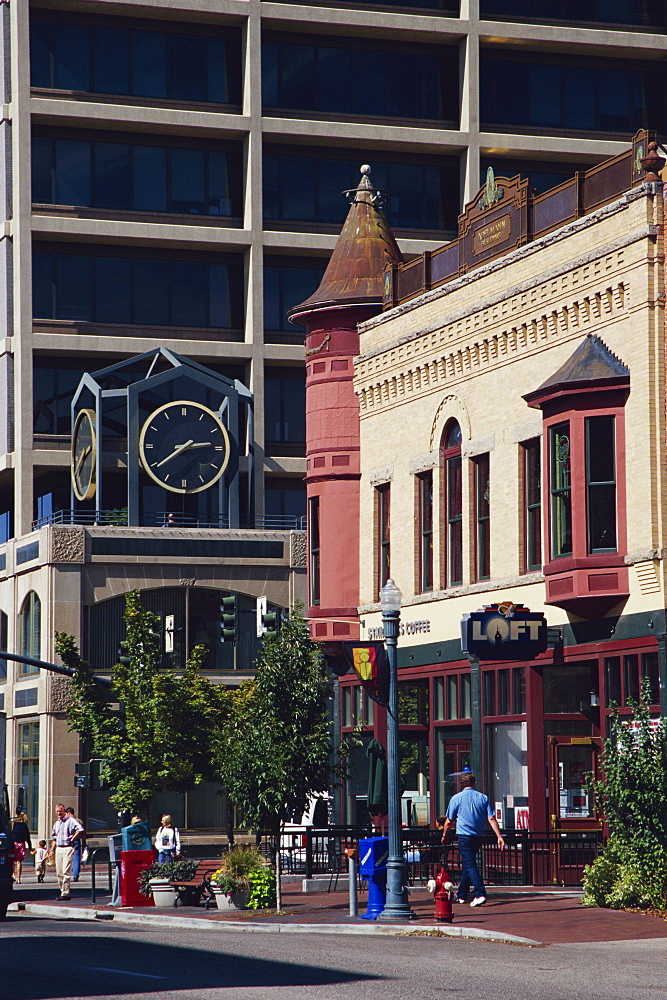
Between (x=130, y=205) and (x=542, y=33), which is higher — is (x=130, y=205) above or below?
below

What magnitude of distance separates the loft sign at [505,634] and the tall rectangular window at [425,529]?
528cm

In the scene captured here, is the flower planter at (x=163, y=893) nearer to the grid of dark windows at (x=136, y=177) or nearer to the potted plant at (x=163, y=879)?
the potted plant at (x=163, y=879)

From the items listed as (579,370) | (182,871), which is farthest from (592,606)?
(182,871)

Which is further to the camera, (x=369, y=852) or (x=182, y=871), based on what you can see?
(x=182, y=871)

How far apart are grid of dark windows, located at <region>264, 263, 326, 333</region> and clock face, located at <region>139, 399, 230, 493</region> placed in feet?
36.1

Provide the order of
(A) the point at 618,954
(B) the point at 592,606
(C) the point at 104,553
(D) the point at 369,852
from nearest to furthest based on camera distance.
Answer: (A) the point at 618,954, (D) the point at 369,852, (B) the point at 592,606, (C) the point at 104,553

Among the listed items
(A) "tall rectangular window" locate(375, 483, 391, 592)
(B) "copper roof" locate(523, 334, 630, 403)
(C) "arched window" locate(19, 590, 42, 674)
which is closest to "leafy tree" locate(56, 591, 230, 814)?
(A) "tall rectangular window" locate(375, 483, 391, 592)

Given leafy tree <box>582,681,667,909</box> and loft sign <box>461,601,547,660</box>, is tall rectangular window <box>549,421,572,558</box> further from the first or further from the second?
leafy tree <box>582,681,667,909</box>

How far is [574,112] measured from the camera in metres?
67.1

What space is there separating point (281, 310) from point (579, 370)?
126ft

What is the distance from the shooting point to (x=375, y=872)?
23828 mm

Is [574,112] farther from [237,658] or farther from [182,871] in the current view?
[182,871]

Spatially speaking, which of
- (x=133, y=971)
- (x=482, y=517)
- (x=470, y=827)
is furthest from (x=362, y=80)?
(x=133, y=971)

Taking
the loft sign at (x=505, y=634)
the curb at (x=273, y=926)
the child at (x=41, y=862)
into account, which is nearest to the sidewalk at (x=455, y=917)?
the curb at (x=273, y=926)
